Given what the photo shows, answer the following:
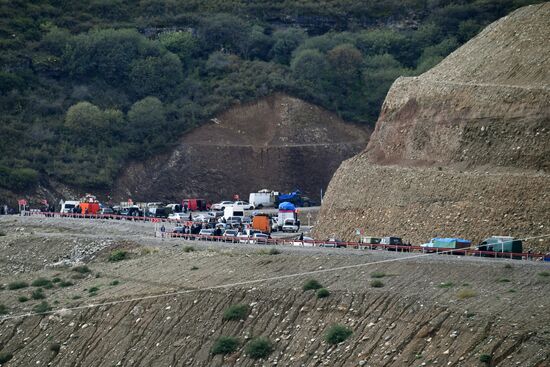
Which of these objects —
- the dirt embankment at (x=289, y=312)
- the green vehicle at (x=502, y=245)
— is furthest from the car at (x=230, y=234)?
the green vehicle at (x=502, y=245)

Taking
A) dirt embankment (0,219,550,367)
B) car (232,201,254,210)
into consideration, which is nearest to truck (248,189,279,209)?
car (232,201,254,210)

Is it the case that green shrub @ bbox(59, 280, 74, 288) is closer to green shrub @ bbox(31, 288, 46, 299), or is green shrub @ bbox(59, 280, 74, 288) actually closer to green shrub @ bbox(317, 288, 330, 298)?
green shrub @ bbox(31, 288, 46, 299)

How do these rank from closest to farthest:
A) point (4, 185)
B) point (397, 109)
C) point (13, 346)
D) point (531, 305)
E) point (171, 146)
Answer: point (531, 305)
point (13, 346)
point (397, 109)
point (4, 185)
point (171, 146)

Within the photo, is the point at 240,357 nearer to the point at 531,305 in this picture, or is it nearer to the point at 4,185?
the point at 531,305

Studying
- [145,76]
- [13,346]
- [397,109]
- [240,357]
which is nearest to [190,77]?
[145,76]

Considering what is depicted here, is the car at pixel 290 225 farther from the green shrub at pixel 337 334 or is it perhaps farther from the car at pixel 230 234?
the green shrub at pixel 337 334
